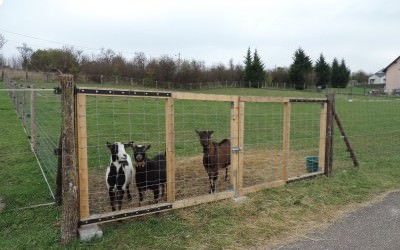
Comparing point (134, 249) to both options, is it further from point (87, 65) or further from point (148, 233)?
point (87, 65)

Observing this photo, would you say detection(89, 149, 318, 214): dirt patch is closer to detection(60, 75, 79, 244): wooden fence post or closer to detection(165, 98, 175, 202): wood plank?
detection(165, 98, 175, 202): wood plank

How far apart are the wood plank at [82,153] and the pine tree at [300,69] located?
6290 cm

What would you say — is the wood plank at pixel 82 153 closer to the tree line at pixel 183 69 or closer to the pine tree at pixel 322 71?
the tree line at pixel 183 69

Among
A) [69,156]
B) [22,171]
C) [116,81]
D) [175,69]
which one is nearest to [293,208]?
[69,156]

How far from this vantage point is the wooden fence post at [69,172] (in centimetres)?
475

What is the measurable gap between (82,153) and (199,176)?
12.5ft

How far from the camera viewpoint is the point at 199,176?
27.1ft

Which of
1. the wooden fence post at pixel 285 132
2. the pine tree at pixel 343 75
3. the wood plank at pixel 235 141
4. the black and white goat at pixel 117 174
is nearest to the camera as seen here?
the black and white goat at pixel 117 174

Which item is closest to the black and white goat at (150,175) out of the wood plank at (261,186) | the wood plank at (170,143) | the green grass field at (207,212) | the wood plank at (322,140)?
the wood plank at (170,143)

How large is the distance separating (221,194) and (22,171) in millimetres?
4563

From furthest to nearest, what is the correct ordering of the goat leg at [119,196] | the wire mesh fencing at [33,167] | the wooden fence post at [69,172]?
the wire mesh fencing at [33,167], the goat leg at [119,196], the wooden fence post at [69,172]

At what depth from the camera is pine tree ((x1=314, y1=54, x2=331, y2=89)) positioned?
69125 mm

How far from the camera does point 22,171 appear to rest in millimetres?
8211

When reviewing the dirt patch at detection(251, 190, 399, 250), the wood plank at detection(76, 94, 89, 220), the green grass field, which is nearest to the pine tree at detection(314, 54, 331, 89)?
the green grass field
